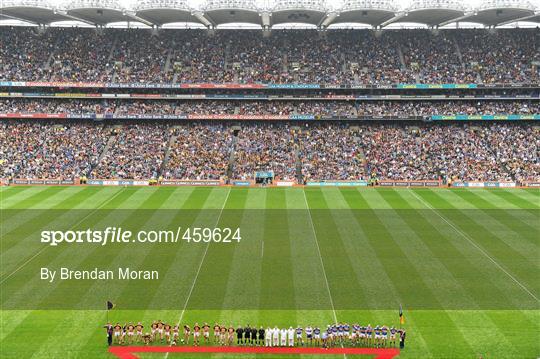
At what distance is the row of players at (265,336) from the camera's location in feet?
58.1

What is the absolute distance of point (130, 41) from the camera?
2490 inches

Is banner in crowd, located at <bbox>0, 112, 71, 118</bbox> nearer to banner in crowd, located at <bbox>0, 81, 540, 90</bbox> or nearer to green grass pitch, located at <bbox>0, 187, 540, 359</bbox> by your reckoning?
banner in crowd, located at <bbox>0, 81, 540, 90</bbox>

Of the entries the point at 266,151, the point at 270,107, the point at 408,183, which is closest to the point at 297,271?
the point at 408,183

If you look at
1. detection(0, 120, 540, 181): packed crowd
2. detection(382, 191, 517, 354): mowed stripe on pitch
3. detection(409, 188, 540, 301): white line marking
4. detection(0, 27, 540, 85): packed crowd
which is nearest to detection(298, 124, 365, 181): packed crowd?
detection(0, 120, 540, 181): packed crowd

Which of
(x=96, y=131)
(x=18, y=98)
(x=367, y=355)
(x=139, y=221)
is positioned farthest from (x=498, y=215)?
(x=18, y=98)

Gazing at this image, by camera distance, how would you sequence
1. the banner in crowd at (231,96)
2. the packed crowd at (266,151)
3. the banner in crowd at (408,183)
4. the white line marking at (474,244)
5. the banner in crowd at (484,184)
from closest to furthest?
the white line marking at (474,244)
the banner in crowd at (484,184)
the banner in crowd at (408,183)
the packed crowd at (266,151)
the banner in crowd at (231,96)

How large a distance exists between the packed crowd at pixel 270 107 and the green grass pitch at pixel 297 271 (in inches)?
777

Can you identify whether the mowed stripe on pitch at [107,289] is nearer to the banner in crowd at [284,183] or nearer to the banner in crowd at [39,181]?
the banner in crowd at [284,183]

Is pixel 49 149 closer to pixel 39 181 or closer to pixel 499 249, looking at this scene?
pixel 39 181

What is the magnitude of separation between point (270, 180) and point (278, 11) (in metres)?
21.5

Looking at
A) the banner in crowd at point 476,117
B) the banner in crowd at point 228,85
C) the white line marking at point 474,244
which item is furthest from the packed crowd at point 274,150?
the white line marking at point 474,244

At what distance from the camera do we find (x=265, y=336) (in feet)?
58.4

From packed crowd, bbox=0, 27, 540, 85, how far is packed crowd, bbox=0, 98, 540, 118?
283 centimetres

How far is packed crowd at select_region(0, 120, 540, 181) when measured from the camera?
49500 millimetres
